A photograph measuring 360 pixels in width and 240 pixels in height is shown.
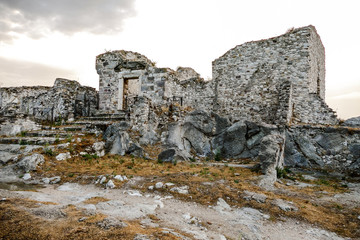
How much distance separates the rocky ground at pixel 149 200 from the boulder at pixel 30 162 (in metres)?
0.03

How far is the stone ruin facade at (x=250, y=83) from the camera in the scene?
12336 millimetres

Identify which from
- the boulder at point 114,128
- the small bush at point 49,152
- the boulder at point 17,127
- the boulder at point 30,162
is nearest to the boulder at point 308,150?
the boulder at point 114,128

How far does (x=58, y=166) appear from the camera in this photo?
708 centimetres

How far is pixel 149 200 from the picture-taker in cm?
487

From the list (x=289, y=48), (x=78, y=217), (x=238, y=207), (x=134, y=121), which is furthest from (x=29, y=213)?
(x=289, y=48)

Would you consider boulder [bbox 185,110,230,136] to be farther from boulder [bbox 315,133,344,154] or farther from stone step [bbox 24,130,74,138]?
stone step [bbox 24,130,74,138]

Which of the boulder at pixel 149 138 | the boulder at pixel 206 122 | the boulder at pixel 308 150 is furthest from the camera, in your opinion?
the boulder at pixel 206 122

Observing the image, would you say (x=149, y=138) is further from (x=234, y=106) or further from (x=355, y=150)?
(x=355, y=150)

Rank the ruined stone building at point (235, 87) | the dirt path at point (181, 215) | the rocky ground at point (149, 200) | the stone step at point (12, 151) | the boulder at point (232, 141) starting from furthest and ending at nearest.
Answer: the ruined stone building at point (235, 87), the boulder at point (232, 141), the stone step at point (12, 151), the dirt path at point (181, 215), the rocky ground at point (149, 200)

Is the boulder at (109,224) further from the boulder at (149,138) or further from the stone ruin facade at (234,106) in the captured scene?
the boulder at (149,138)

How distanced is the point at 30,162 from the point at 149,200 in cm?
444

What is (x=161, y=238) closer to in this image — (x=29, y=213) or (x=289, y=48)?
(x=29, y=213)

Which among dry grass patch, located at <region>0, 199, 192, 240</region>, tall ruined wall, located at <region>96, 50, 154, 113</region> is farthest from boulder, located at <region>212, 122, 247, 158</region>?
dry grass patch, located at <region>0, 199, 192, 240</region>

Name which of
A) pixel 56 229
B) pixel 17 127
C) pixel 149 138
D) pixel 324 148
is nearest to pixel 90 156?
pixel 149 138
